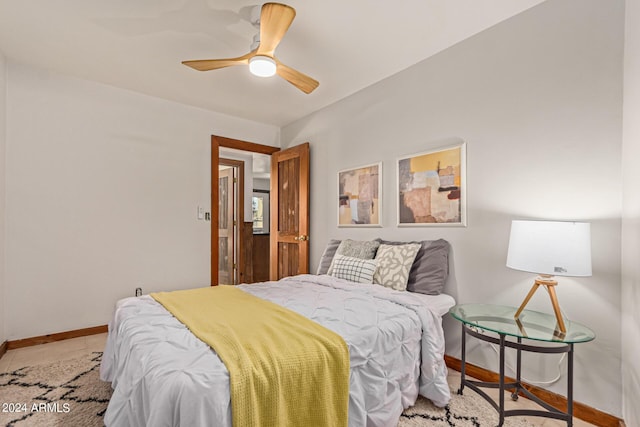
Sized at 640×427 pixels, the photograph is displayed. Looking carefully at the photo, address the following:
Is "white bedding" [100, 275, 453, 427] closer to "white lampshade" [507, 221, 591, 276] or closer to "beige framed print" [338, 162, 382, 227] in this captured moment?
"white lampshade" [507, 221, 591, 276]

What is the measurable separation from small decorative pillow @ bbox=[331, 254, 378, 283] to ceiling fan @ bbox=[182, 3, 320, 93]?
1.45 m

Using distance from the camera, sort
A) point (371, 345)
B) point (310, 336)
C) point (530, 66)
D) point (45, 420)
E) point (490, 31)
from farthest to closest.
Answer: point (490, 31) → point (530, 66) → point (45, 420) → point (371, 345) → point (310, 336)

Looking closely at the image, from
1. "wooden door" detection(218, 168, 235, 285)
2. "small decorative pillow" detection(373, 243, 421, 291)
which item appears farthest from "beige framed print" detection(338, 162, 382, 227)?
"wooden door" detection(218, 168, 235, 285)

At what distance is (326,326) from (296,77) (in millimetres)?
1784

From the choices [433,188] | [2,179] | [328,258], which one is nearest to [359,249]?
[328,258]

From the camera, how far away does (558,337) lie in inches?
62.4

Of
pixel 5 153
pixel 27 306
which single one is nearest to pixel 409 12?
pixel 5 153

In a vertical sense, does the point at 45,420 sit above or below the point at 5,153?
below

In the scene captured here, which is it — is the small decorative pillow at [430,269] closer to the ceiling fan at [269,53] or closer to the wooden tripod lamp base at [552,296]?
the wooden tripod lamp base at [552,296]

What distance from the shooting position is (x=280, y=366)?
1288 mm

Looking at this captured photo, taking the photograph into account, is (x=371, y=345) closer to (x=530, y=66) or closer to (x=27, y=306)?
(x=530, y=66)

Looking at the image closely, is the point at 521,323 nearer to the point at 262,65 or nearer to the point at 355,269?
the point at 355,269

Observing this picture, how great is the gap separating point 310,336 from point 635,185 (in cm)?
167

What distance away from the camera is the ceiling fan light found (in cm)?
217
